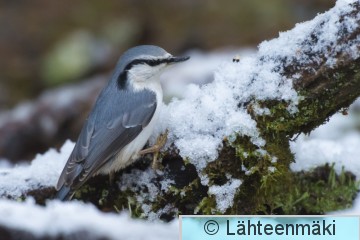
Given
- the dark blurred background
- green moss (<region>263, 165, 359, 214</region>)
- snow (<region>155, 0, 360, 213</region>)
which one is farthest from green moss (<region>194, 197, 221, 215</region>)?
the dark blurred background

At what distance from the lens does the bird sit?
3021mm

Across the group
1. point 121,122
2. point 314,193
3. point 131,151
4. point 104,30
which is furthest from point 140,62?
point 104,30

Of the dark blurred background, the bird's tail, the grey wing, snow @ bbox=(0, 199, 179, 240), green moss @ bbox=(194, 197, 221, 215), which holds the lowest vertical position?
snow @ bbox=(0, 199, 179, 240)

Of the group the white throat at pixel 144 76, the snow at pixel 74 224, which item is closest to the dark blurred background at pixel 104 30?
the white throat at pixel 144 76

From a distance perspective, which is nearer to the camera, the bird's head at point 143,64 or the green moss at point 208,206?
the green moss at point 208,206

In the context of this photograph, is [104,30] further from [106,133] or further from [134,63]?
[106,133]

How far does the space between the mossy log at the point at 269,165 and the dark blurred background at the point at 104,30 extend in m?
3.40

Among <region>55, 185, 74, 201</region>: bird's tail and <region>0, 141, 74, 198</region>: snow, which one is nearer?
<region>55, 185, 74, 201</region>: bird's tail

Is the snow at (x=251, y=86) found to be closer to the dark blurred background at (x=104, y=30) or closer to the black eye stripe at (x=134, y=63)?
the black eye stripe at (x=134, y=63)

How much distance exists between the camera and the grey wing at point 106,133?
301 cm

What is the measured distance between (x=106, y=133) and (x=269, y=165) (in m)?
0.83

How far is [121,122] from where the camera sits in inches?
126

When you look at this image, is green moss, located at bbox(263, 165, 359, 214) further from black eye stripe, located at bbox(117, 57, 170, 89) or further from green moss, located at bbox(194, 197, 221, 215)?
black eye stripe, located at bbox(117, 57, 170, 89)

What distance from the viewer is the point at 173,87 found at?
5.42 meters
